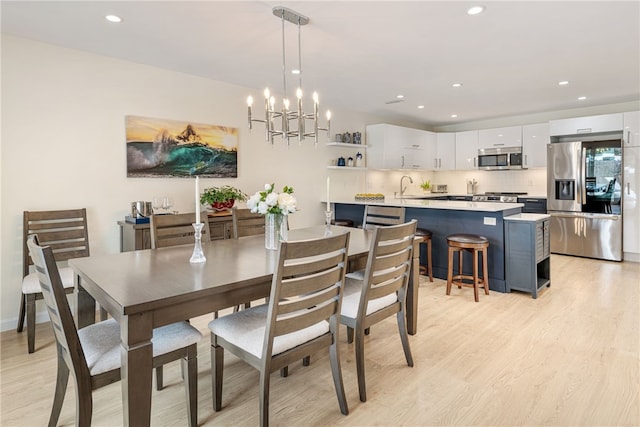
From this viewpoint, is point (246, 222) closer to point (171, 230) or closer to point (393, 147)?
point (171, 230)

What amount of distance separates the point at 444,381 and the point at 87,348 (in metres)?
1.93

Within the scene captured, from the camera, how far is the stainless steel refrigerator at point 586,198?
533 centimetres

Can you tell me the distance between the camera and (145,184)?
3797 millimetres

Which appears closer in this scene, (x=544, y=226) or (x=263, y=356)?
(x=263, y=356)

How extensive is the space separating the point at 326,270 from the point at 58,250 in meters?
2.60

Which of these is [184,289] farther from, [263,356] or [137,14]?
[137,14]

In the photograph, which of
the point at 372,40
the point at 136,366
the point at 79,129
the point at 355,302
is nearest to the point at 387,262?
the point at 355,302

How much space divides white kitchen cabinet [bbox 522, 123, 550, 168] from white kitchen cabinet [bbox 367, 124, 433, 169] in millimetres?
1765

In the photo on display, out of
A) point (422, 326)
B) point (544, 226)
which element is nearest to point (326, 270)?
point (422, 326)

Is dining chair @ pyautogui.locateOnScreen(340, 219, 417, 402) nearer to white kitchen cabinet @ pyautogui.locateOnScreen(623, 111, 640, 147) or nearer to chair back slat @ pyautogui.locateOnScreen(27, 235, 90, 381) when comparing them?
chair back slat @ pyautogui.locateOnScreen(27, 235, 90, 381)

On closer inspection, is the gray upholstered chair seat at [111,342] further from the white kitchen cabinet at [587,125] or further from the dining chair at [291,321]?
the white kitchen cabinet at [587,125]

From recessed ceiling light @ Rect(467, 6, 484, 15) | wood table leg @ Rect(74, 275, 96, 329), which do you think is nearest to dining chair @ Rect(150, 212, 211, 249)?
wood table leg @ Rect(74, 275, 96, 329)

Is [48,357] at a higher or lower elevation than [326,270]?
lower

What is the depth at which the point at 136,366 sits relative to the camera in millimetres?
1419
